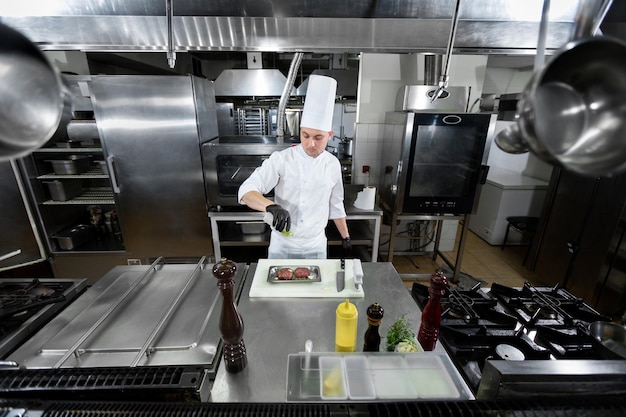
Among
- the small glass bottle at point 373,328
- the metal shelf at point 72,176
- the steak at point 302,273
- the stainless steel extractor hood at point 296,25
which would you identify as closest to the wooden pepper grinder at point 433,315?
the small glass bottle at point 373,328

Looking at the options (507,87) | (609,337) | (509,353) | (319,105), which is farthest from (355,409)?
(507,87)

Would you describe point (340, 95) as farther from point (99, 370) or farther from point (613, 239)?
point (99, 370)

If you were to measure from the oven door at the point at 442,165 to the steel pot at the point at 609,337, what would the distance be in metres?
1.69

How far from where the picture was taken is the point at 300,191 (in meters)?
1.78

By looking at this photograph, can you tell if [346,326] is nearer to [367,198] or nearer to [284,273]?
[284,273]

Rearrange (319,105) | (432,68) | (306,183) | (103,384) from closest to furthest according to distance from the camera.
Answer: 1. (103,384)
2. (319,105)
3. (306,183)
4. (432,68)

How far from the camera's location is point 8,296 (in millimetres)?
1098

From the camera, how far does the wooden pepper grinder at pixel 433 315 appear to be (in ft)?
2.75

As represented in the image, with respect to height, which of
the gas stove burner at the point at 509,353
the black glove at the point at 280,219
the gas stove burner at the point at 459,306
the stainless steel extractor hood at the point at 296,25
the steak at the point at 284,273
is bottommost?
the gas stove burner at the point at 509,353

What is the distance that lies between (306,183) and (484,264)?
9.31 ft

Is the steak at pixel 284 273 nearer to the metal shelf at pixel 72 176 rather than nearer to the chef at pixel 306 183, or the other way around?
the chef at pixel 306 183

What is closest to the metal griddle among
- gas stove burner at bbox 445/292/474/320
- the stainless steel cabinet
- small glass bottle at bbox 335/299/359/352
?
small glass bottle at bbox 335/299/359/352

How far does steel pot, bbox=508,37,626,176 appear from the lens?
18.6 inches

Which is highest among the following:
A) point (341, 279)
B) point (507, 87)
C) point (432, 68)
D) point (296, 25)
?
point (507, 87)
